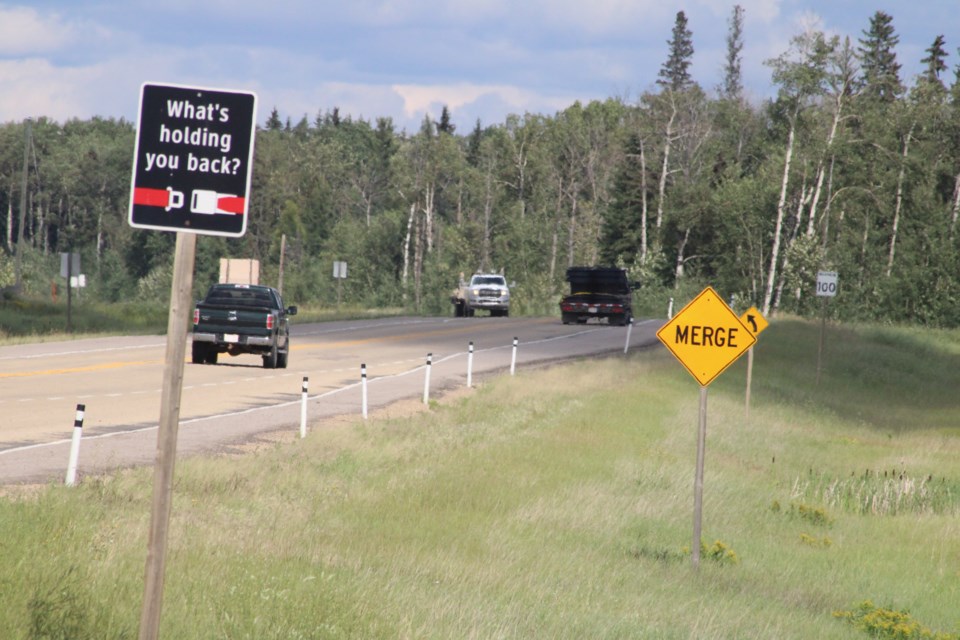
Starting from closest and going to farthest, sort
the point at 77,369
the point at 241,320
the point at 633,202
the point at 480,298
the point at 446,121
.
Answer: the point at 77,369, the point at 241,320, the point at 480,298, the point at 633,202, the point at 446,121

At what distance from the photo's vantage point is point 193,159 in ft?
19.6

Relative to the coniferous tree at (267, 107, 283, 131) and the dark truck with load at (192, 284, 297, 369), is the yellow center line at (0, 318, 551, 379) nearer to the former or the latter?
the dark truck with load at (192, 284, 297, 369)

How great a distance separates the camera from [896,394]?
47625 millimetres

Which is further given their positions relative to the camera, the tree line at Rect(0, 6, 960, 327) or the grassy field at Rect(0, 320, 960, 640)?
the tree line at Rect(0, 6, 960, 327)

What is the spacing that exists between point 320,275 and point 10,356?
67103 mm

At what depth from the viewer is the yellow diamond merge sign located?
44.3 ft

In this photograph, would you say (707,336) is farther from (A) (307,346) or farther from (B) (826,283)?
(A) (307,346)

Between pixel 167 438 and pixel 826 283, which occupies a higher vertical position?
pixel 826 283

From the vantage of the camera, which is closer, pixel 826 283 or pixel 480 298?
pixel 826 283

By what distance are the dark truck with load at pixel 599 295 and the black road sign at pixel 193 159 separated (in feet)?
160

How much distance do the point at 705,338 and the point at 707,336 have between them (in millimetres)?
29

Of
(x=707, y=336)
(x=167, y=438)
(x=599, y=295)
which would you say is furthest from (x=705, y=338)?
(x=599, y=295)

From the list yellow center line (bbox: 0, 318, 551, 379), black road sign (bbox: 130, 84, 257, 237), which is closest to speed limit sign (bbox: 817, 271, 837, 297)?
yellow center line (bbox: 0, 318, 551, 379)

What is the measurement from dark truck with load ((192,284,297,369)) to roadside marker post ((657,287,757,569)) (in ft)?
58.8
